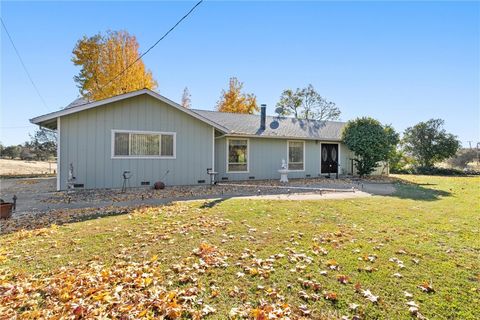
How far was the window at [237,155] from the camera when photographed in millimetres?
15062

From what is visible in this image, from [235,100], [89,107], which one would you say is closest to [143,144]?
[89,107]

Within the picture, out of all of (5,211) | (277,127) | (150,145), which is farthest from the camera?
(277,127)

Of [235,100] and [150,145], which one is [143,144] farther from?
[235,100]

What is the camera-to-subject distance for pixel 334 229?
5.45 m

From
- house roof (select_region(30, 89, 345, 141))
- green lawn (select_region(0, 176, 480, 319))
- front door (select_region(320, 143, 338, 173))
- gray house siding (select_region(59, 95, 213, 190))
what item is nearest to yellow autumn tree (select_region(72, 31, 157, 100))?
house roof (select_region(30, 89, 345, 141))

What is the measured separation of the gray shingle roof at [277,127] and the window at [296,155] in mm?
628

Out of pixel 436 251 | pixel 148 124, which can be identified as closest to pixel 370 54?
pixel 148 124

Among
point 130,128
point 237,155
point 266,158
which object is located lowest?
point 266,158

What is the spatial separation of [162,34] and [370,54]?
11.0 metres

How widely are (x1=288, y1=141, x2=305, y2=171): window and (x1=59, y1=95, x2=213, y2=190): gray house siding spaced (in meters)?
Result: 5.77

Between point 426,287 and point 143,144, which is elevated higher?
point 143,144

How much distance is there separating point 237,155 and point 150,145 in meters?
Result: 5.04

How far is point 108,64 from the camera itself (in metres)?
20.3

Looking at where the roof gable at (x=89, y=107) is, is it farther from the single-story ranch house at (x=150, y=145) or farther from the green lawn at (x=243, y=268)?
the green lawn at (x=243, y=268)
